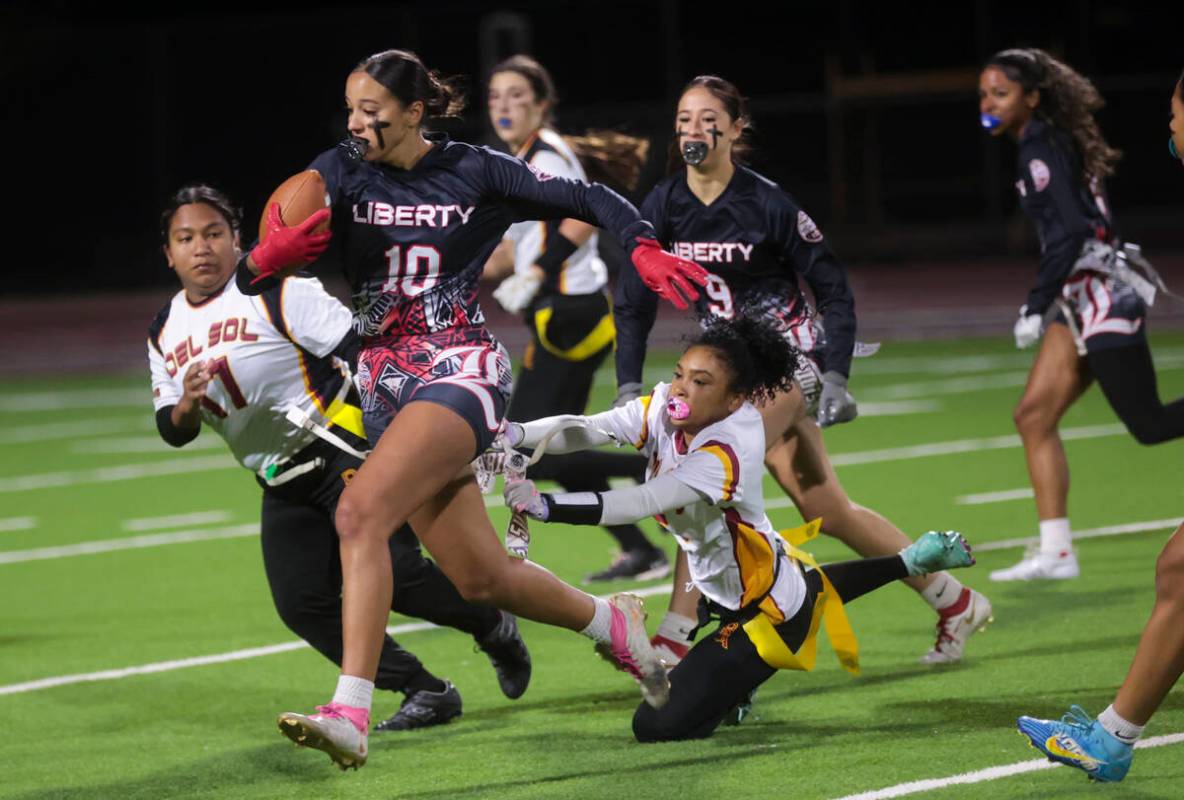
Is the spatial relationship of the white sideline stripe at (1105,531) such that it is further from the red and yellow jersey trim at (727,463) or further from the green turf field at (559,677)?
the red and yellow jersey trim at (727,463)

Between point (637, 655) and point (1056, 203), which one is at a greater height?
point (1056, 203)

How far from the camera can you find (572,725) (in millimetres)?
5902

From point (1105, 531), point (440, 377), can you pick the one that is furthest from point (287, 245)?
point (1105, 531)

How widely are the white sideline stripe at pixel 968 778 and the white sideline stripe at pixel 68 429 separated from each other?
11.2m

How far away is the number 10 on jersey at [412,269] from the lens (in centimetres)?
534

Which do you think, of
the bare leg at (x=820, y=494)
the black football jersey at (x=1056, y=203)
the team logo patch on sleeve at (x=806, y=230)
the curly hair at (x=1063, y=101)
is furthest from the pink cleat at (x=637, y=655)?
the curly hair at (x=1063, y=101)

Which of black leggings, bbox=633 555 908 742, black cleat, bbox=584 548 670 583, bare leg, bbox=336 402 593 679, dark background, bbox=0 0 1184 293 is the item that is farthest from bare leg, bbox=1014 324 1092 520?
dark background, bbox=0 0 1184 293

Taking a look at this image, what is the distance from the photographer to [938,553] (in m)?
5.82

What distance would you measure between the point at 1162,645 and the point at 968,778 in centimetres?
70

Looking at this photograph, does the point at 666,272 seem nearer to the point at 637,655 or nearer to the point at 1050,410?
the point at 637,655

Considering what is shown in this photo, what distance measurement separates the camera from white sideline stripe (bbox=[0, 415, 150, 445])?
1512 cm

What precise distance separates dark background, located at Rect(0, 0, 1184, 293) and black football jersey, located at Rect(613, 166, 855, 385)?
20266 mm

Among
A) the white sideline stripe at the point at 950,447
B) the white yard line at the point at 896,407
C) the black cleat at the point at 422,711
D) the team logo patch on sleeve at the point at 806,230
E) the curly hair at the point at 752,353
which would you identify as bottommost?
the white yard line at the point at 896,407

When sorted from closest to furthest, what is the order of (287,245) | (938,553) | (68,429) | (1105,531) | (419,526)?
(287,245) < (419,526) < (938,553) < (1105,531) < (68,429)
